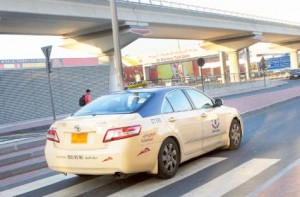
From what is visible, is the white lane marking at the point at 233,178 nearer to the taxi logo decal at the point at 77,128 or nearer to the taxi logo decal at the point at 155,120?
the taxi logo decal at the point at 155,120

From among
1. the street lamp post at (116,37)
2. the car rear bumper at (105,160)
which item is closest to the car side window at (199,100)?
the car rear bumper at (105,160)

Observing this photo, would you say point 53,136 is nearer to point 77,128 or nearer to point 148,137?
point 77,128

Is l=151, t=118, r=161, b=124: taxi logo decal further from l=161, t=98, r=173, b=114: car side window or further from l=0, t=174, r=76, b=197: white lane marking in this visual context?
l=0, t=174, r=76, b=197: white lane marking

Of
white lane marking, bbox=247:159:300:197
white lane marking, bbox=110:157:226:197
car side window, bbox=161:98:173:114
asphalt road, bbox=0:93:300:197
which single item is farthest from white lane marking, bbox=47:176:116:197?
white lane marking, bbox=247:159:300:197

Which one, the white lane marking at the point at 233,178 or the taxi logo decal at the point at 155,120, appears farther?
the taxi logo decal at the point at 155,120

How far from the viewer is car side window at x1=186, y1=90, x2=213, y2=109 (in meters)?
8.08

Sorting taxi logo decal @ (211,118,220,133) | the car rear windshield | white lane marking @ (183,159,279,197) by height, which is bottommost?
white lane marking @ (183,159,279,197)

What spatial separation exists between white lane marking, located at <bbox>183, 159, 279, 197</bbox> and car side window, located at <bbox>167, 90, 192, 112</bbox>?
1328 mm

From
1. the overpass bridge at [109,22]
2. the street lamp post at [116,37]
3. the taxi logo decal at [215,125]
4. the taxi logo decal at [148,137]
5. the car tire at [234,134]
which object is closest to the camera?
the taxi logo decal at [148,137]

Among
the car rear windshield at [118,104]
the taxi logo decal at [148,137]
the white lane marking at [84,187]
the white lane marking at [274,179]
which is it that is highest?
the car rear windshield at [118,104]

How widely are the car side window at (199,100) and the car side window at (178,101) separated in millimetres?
217

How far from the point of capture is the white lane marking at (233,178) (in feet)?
19.4

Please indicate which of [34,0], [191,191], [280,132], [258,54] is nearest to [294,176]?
[191,191]

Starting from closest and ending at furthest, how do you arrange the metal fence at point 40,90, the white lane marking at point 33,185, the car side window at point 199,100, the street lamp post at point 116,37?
the white lane marking at point 33,185 → the car side window at point 199,100 → the street lamp post at point 116,37 → the metal fence at point 40,90
